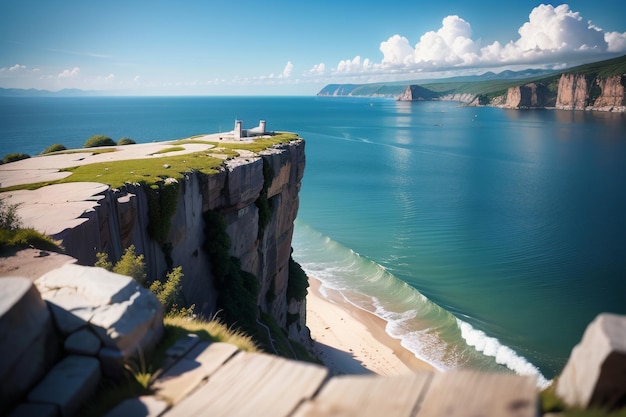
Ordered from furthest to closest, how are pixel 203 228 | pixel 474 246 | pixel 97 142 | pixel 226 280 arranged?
pixel 474 246 → pixel 97 142 → pixel 226 280 → pixel 203 228

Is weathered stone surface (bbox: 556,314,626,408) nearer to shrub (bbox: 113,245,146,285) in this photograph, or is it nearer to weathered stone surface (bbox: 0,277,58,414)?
weathered stone surface (bbox: 0,277,58,414)

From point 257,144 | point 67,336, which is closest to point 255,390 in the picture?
point 67,336

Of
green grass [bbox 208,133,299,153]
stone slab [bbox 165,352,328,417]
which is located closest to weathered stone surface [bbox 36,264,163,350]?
stone slab [bbox 165,352,328,417]

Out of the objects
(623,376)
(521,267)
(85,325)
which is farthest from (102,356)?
(521,267)

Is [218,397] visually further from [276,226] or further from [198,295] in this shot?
[276,226]

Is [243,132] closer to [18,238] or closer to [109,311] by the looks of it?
[18,238]

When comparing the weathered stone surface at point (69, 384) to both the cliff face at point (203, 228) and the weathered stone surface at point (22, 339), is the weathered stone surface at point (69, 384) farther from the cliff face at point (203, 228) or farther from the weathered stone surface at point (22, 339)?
the cliff face at point (203, 228)
